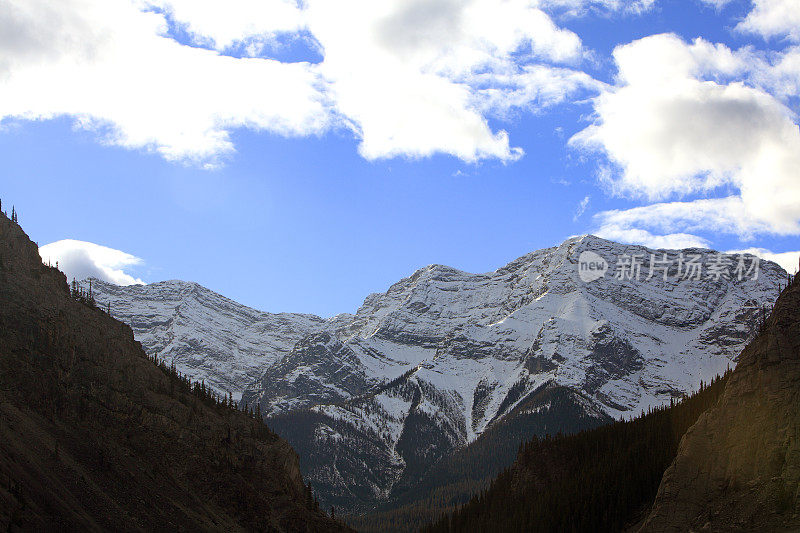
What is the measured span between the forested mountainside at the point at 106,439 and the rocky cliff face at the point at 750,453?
225 feet

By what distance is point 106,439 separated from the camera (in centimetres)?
13425

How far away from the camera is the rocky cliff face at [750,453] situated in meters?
88.2

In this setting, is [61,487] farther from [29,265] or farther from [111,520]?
[29,265]

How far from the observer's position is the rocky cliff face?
88188 millimetres

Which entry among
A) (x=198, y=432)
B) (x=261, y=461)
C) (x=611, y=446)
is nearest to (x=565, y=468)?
(x=611, y=446)

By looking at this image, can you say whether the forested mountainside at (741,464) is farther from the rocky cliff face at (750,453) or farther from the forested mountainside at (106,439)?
the forested mountainside at (106,439)

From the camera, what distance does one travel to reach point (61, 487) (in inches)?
4574

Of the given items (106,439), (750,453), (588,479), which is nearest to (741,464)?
(750,453)

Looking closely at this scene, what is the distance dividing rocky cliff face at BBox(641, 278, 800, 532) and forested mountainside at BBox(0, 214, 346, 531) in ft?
225

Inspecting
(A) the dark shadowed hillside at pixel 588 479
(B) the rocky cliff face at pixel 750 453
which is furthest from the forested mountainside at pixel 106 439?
(B) the rocky cliff face at pixel 750 453

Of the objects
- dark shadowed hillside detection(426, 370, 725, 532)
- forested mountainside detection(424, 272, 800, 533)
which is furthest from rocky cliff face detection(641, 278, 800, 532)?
dark shadowed hillside detection(426, 370, 725, 532)

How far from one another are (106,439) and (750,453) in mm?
88057

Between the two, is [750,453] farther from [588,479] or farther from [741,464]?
[588,479]

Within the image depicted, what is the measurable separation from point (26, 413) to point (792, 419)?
315ft
